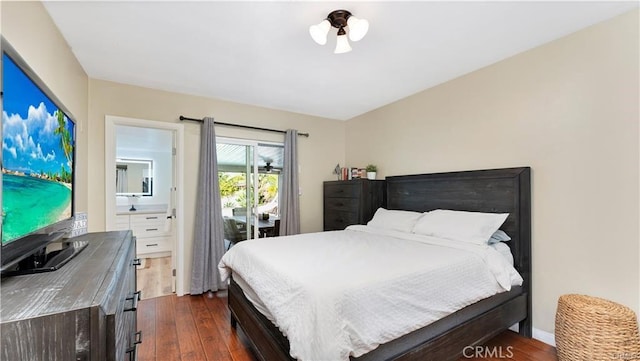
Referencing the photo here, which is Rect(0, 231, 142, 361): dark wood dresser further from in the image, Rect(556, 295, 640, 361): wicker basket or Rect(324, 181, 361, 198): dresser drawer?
Rect(324, 181, 361, 198): dresser drawer

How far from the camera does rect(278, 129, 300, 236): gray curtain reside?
12.7ft

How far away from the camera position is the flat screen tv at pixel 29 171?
91cm

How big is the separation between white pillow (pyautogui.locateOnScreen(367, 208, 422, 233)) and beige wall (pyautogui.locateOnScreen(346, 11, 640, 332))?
2.31 feet

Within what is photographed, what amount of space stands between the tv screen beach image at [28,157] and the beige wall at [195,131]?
1683mm

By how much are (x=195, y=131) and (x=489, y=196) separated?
3.34 metres

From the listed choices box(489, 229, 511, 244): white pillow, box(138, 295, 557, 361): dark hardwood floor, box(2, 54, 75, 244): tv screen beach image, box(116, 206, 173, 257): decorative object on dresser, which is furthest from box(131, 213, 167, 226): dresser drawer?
box(489, 229, 511, 244): white pillow

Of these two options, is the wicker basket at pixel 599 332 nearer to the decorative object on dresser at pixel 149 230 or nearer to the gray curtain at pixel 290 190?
the gray curtain at pixel 290 190

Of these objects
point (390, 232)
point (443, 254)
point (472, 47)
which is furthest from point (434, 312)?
point (472, 47)

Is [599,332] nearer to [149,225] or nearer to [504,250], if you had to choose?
[504,250]

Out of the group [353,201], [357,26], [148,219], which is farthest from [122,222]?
[357,26]

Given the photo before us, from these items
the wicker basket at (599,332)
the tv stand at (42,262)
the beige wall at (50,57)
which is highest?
the beige wall at (50,57)

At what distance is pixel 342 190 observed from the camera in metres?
3.89

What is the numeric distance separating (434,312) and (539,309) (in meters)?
1.32

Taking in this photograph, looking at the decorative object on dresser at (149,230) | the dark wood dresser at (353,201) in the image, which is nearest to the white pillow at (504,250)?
the dark wood dresser at (353,201)
